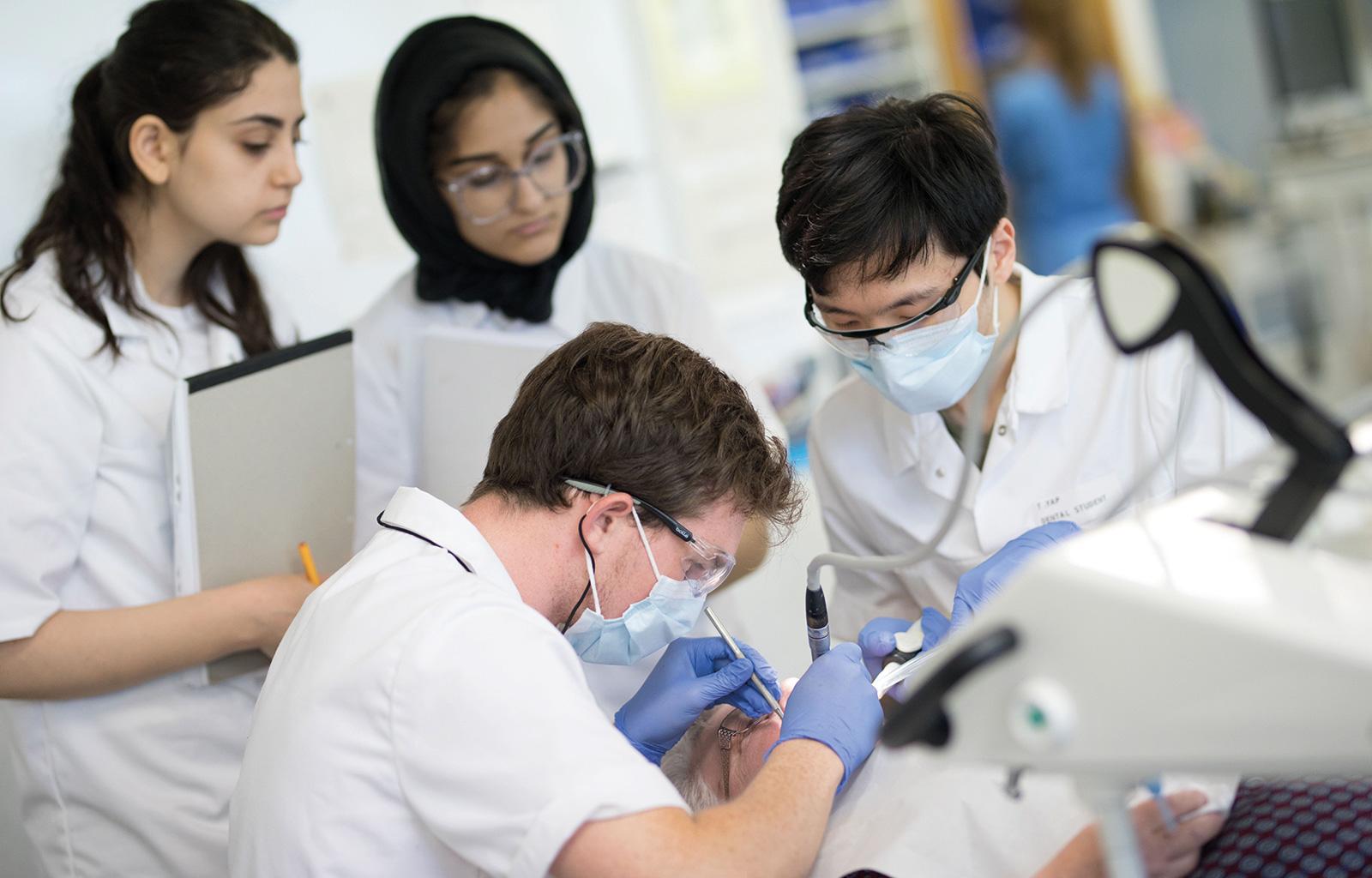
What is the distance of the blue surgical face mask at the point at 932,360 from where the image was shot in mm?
1522

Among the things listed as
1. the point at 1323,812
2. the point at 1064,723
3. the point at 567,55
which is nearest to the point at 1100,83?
the point at 567,55

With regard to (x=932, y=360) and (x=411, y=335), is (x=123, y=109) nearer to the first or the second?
(x=411, y=335)

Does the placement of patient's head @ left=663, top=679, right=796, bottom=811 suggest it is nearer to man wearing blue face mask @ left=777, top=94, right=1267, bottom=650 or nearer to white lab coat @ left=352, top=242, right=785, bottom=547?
man wearing blue face mask @ left=777, top=94, right=1267, bottom=650

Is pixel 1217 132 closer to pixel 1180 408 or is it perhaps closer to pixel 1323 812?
pixel 1180 408

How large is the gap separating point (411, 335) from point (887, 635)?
3.29ft

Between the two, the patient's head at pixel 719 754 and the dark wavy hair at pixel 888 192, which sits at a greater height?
the dark wavy hair at pixel 888 192

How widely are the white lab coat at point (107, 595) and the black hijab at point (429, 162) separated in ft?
1.56

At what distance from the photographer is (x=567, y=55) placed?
352 centimetres

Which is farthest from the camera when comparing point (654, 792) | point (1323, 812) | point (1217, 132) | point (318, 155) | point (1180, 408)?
point (1217, 132)

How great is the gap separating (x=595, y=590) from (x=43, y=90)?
74.2 inches

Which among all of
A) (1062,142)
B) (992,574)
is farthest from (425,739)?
(1062,142)

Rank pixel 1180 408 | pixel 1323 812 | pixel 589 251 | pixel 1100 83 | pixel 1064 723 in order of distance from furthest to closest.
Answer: pixel 1100 83 < pixel 589 251 < pixel 1180 408 < pixel 1323 812 < pixel 1064 723

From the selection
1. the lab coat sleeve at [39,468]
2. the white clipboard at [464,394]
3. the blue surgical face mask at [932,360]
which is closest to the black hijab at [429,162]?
the white clipboard at [464,394]

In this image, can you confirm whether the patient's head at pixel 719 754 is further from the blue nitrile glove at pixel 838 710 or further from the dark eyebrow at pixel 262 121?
the dark eyebrow at pixel 262 121
